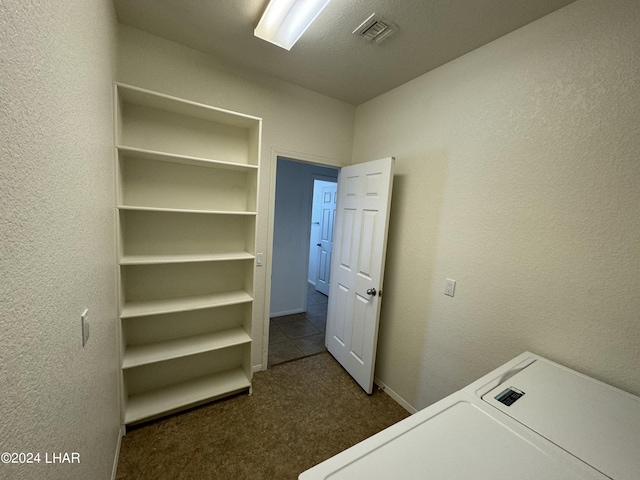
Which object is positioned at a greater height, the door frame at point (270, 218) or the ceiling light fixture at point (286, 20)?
the ceiling light fixture at point (286, 20)

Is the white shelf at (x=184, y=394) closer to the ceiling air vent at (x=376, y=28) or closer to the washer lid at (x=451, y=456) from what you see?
the washer lid at (x=451, y=456)

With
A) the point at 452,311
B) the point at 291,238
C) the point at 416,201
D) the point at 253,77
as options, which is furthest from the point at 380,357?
the point at 253,77

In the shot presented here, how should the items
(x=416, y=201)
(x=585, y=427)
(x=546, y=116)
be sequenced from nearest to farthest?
(x=585, y=427) → (x=546, y=116) → (x=416, y=201)

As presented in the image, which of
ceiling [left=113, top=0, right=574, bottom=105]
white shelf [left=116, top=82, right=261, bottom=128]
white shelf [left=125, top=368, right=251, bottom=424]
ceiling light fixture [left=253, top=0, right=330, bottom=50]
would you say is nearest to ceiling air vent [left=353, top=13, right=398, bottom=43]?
ceiling [left=113, top=0, right=574, bottom=105]

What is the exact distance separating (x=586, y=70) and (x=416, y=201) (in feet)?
3.51

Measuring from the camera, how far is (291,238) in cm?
359

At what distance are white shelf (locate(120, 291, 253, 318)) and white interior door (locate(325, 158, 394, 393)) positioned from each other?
0.97 meters

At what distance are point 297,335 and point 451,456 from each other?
2562 mm

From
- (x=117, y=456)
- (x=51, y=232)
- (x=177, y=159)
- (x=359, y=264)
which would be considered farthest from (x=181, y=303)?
(x=359, y=264)

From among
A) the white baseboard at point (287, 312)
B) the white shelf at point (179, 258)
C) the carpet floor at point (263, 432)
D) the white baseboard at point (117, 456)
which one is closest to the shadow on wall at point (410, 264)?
the carpet floor at point (263, 432)

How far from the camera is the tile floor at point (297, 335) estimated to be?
2736mm

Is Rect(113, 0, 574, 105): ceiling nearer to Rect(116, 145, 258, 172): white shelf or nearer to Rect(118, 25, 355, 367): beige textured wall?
Rect(118, 25, 355, 367): beige textured wall

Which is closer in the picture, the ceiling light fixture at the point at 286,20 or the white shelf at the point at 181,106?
the ceiling light fixture at the point at 286,20

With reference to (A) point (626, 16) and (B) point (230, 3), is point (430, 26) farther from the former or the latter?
(B) point (230, 3)
